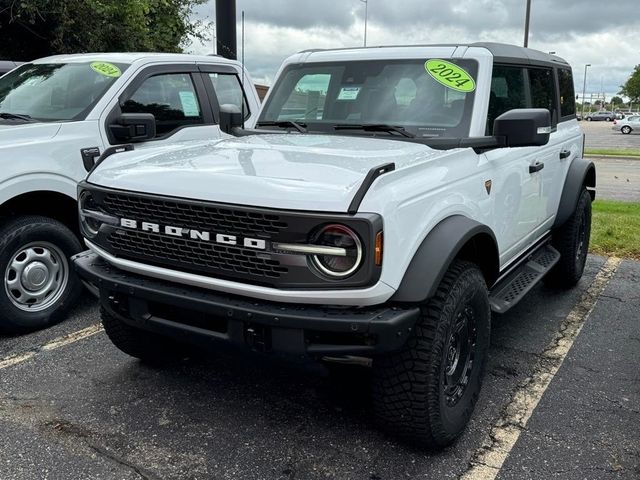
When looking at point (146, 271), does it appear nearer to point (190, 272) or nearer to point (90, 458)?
point (190, 272)

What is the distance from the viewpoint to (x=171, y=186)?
9.01 ft

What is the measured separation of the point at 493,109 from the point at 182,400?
2511 mm

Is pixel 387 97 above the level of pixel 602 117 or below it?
above

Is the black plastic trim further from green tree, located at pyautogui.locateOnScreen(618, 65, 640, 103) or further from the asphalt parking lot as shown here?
green tree, located at pyautogui.locateOnScreen(618, 65, 640, 103)

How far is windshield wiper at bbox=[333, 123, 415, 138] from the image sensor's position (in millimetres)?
3580

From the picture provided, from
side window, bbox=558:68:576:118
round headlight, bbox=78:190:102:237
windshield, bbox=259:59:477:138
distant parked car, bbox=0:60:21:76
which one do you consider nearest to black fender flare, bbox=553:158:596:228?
side window, bbox=558:68:576:118

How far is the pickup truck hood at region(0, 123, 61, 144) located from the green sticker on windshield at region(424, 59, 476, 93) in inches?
106

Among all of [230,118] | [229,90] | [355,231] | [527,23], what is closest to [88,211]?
[230,118]

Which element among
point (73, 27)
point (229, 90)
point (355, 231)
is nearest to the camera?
point (355, 231)

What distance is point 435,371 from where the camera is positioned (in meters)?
2.71

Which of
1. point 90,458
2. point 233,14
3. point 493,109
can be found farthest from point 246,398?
point 233,14

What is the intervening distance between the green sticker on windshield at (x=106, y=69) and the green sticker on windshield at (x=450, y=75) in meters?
2.60

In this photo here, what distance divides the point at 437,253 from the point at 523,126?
3.50ft

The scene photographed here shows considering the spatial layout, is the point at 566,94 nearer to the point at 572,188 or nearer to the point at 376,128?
the point at 572,188
